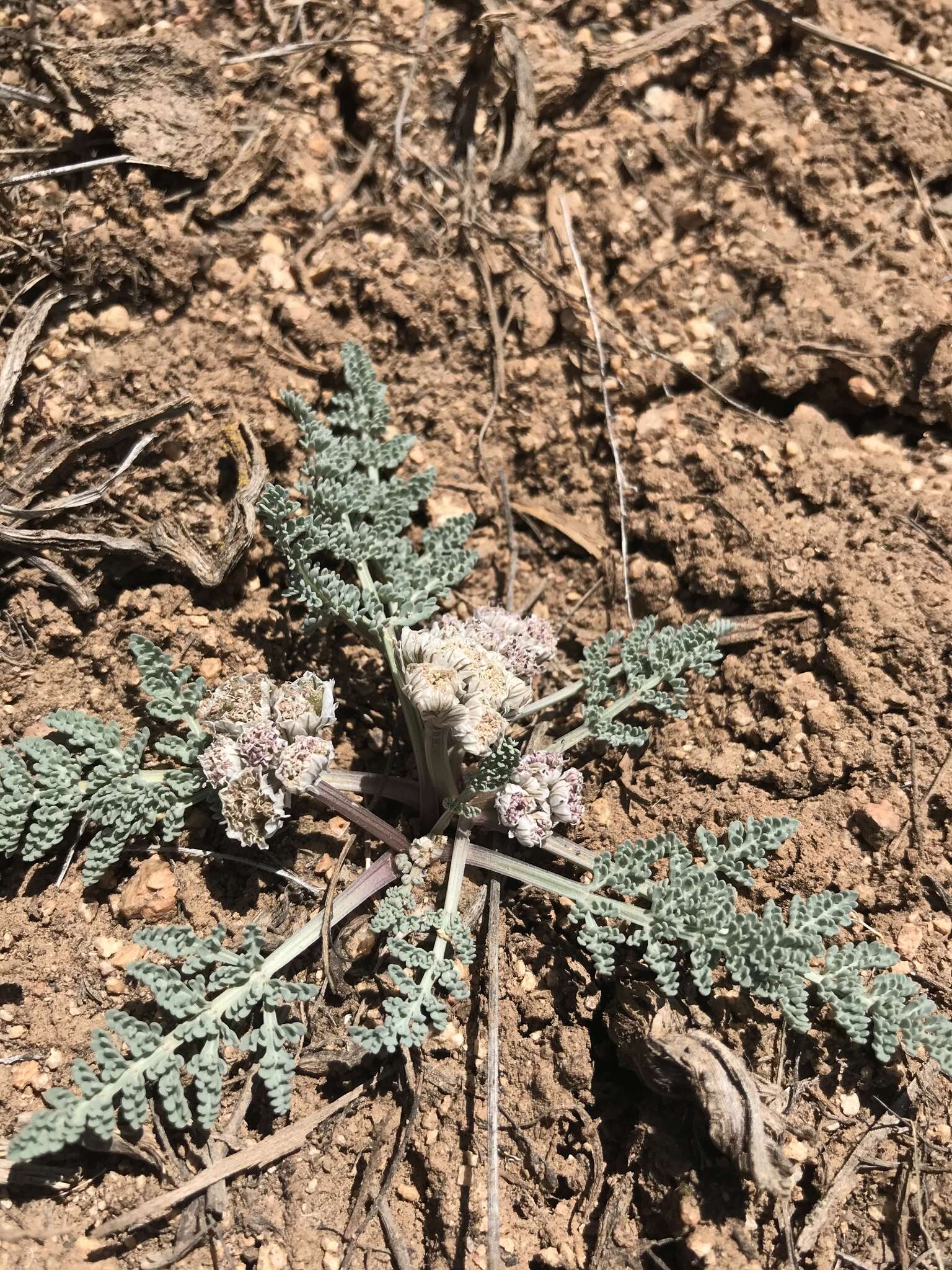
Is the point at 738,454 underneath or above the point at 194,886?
above

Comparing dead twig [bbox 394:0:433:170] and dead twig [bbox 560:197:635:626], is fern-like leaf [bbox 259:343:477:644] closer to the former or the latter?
dead twig [bbox 560:197:635:626]

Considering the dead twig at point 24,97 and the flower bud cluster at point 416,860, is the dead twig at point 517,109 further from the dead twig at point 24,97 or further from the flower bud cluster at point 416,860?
the flower bud cluster at point 416,860

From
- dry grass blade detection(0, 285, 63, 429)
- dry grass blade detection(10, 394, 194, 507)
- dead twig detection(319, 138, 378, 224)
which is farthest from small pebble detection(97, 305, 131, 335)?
dead twig detection(319, 138, 378, 224)

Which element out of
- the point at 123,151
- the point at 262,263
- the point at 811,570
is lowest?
the point at 811,570

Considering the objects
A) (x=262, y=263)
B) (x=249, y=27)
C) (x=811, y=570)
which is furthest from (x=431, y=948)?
(x=249, y=27)

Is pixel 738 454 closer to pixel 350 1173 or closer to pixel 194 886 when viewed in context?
pixel 194 886

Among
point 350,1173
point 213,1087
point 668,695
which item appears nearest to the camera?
point 213,1087

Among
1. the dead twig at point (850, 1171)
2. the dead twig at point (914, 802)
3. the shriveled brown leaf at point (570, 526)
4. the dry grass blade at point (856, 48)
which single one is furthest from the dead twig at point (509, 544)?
the dry grass blade at point (856, 48)

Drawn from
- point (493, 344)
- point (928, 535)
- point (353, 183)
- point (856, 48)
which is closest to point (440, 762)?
point (493, 344)
